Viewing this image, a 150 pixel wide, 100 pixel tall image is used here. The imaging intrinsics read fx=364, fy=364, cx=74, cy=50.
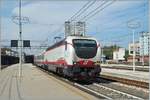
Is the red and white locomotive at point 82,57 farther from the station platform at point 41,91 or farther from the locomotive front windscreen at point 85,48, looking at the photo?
the station platform at point 41,91

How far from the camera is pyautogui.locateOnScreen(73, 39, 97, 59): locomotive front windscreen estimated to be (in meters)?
23.7

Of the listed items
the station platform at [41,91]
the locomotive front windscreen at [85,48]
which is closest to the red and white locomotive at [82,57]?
the locomotive front windscreen at [85,48]

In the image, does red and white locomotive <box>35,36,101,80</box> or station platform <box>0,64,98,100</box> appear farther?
red and white locomotive <box>35,36,101,80</box>

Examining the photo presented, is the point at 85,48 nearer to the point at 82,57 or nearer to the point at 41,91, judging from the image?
the point at 82,57

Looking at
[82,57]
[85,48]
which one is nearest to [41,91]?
[82,57]

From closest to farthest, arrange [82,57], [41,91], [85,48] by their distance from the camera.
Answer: [41,91] → [82,57] → [85,48]

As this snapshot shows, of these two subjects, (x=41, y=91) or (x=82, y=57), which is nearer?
(x=41, y=91)

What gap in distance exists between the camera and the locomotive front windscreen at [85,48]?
23.7 meters

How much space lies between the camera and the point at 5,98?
49.4 feet

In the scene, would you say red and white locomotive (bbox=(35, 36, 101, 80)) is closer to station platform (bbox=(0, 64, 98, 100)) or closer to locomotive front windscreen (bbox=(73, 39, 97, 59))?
locomotive front windscreen (bbox=(73, 39, 97, 59))

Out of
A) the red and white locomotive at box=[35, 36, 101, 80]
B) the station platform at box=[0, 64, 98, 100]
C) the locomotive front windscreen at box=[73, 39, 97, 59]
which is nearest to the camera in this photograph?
the station platform at box=[0, 64, 98, 100]

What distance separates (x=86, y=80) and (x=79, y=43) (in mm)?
3322

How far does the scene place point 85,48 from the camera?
23.9 metres

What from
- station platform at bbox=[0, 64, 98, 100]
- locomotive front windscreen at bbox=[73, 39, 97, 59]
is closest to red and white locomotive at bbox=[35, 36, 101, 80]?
locomotive front windscreen at bbox=[73, 39, 97, 59]
